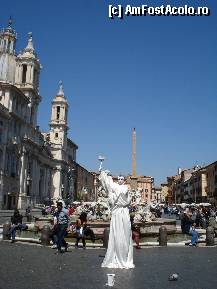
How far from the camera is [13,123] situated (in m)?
61.8

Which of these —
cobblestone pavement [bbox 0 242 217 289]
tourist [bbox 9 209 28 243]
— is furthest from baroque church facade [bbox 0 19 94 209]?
cobblestone pavement [bbox 0 242 217 289]

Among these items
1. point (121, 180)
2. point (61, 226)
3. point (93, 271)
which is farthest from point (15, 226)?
point (93, 271)

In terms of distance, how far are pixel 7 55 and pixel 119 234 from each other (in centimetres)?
6493

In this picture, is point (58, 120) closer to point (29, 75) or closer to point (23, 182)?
point (29, 75)

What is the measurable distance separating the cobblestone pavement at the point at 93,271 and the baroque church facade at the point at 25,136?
1788 inches

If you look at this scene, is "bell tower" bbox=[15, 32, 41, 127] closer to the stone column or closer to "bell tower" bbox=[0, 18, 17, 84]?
"bell tower" bbox=[0, 18, 17, 84]

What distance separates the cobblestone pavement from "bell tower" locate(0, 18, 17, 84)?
59128 mm

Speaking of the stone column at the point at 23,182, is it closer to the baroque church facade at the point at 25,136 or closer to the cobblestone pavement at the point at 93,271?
the baroque church facade at the point at 25,136

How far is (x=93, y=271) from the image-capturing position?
9.09 metres

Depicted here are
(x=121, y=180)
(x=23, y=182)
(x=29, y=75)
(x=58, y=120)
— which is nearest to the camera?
(x=121, y=180)

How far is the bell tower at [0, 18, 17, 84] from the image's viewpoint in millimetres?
68588

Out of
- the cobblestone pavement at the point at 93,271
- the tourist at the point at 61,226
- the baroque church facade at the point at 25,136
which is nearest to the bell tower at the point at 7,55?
the baroque church facade at the point at 25,136

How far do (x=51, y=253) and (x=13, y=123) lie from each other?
5108 cm

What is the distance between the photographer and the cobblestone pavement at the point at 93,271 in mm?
7590
